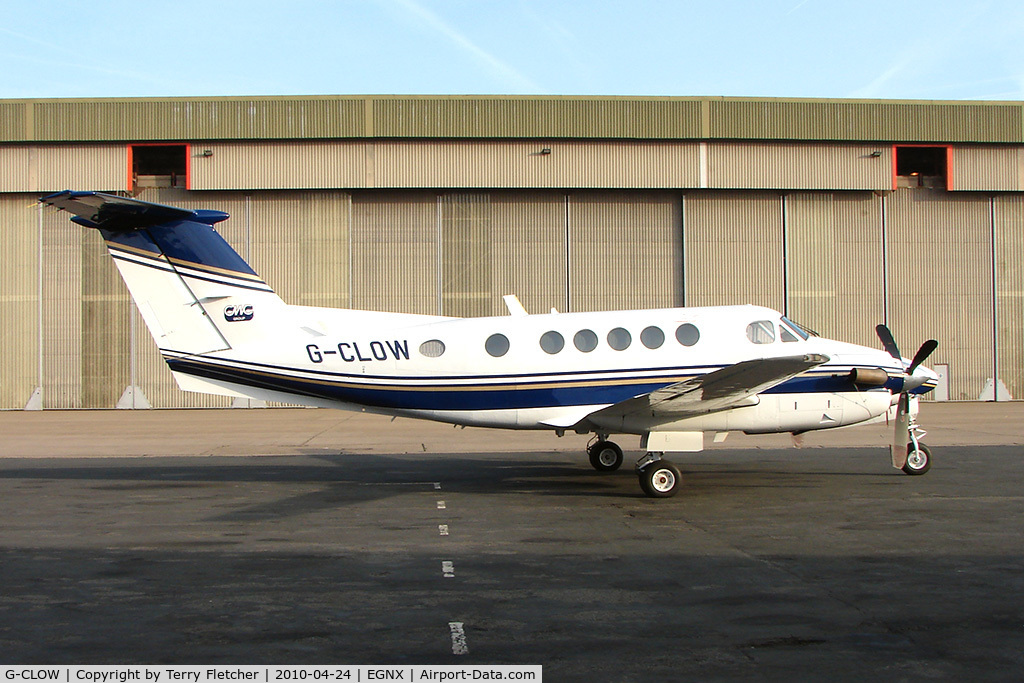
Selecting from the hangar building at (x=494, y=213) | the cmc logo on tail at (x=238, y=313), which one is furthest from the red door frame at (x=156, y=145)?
the cmc logo on tail at (x=238, y=313)

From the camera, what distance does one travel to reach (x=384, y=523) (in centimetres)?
1113

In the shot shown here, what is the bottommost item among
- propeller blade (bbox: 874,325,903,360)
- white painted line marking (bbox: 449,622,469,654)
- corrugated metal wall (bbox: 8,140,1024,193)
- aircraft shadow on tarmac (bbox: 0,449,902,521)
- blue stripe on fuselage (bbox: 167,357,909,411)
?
aircraft shadow on tarmac (bbox: 0,449,902,521)

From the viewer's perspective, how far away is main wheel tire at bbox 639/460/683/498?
12828mm

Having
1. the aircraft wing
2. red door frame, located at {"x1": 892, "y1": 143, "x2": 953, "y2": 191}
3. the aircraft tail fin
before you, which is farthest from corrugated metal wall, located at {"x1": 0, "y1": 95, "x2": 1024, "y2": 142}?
the aircraft wing

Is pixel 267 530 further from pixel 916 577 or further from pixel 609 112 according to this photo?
pixel 609 112

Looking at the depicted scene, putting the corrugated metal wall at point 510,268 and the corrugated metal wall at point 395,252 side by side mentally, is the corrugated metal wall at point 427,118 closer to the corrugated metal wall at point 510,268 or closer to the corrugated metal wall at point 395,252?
the corrugated metal wall at point 510,268

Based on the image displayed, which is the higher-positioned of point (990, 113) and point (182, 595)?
point (990, 113)

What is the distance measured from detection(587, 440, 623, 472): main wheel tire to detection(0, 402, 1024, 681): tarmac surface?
0.35 m

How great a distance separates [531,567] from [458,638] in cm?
238

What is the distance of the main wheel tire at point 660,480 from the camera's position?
12.8 metres

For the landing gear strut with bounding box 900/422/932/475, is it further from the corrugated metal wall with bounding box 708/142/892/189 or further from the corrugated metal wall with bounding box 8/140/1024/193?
the corrugated metal wall with bounding box 708/142/892/189

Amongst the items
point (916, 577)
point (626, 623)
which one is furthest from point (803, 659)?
point (916, 577)

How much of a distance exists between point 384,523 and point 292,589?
3385mm

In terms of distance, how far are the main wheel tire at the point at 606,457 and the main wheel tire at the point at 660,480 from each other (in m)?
2.85
